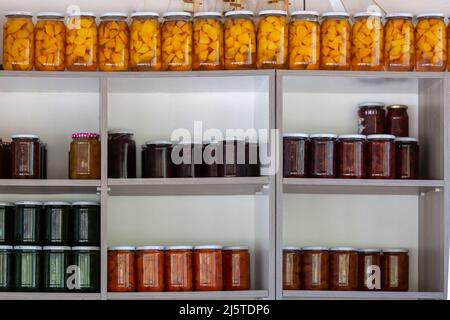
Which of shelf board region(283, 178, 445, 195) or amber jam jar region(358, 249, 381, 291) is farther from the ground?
shelf board region(283, 178, 445, 195)

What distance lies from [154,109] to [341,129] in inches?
21.3

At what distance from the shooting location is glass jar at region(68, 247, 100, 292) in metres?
3.09

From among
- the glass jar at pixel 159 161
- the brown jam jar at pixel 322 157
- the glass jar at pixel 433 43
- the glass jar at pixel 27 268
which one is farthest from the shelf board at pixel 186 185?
the glass jar at pixel 433 43

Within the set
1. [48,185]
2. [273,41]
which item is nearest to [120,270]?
[48,185]

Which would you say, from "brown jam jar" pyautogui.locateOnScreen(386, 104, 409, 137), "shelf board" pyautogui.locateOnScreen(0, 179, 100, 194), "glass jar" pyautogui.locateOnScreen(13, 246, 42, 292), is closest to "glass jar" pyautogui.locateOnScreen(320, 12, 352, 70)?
"brown jam jar" pyautogui.locateOnScreen(386, 104, 409, 137)

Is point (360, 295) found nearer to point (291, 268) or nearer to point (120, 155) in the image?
point (291, 268)

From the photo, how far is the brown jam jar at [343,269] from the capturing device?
3.13 metres

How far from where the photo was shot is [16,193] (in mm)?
3297

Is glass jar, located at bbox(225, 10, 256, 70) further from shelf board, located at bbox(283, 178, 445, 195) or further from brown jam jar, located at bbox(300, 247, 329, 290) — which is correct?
brown jam jar, located at bbox(300, 247, 329, 290)

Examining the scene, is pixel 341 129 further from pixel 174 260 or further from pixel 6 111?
pixel 6 111

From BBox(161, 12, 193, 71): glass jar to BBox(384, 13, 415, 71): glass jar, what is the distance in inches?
21.4
